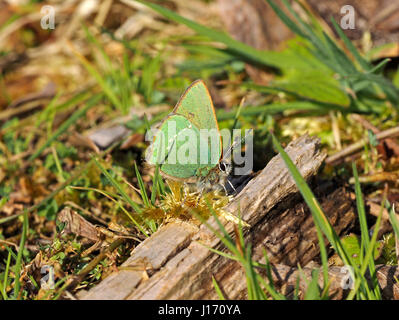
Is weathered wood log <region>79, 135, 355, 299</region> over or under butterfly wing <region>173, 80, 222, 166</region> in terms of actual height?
under

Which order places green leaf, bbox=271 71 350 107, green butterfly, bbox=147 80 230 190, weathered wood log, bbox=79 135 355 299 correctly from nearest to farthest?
weathered wood log, bbox=79 135 355 299 → green butterfly, bbox=147 80 230 190 → green leaf, bbox=271 71 350 107

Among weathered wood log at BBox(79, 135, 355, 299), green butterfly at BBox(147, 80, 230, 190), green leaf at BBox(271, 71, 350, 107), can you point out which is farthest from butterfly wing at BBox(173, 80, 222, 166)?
green leaf at BBox(271, 71, 350, 107)

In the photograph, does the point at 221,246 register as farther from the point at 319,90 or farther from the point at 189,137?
the point at 319,90

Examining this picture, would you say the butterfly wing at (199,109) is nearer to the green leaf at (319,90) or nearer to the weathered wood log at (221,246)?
the weathered wood log at (221,246)

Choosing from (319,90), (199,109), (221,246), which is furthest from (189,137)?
(319,90)

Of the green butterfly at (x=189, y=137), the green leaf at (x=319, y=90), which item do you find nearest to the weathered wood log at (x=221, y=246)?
the green butterfly at (x=189, y=137)

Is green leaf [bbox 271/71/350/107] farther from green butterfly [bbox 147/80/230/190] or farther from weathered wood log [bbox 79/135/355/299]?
green butterfly [bbox 147/80/230/190]
